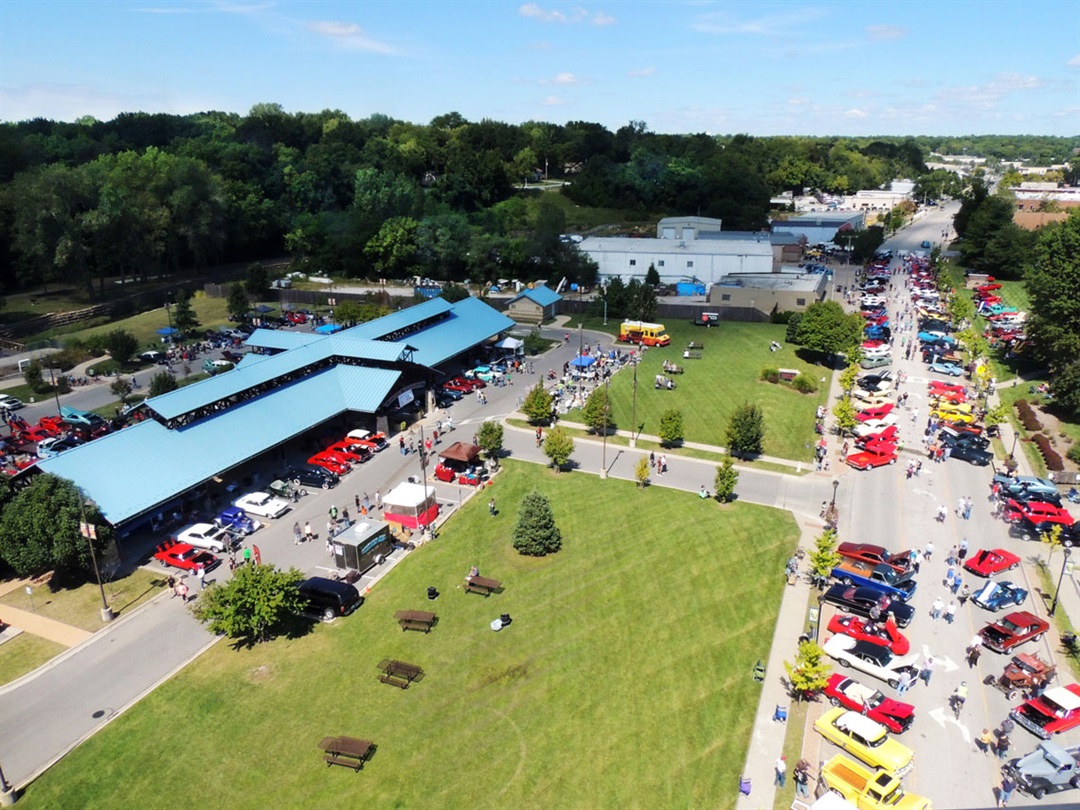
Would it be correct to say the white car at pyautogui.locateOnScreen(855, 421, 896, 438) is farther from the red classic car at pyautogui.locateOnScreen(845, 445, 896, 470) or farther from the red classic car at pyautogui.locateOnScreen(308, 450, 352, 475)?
the red classic car at pyautogui.locateOnScreen(308, 450, 352, 475)

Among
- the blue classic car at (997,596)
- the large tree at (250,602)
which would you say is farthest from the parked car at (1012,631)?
the large tree at (250,602)

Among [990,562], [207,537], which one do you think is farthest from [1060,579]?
[207,537]

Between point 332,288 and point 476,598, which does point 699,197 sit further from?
point 476,598

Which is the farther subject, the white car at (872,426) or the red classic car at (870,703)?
the white car at (872,426)

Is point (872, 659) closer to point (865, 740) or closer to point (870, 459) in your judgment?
point (865, 740)

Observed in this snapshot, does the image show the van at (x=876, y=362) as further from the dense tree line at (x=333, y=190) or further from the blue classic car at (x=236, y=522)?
the blue classic car at (x=236, y=522)

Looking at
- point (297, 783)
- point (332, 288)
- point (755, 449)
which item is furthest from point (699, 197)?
point (297, 783)
